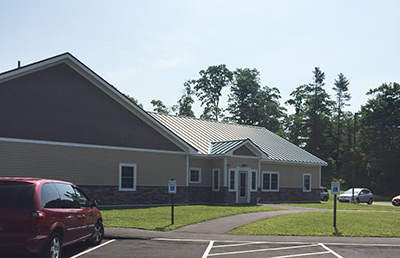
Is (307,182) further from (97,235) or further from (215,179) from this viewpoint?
(97,235)

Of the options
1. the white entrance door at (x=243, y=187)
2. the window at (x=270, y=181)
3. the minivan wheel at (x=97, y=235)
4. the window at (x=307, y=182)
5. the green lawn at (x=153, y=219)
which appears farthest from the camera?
the window at (x=307, y=182)

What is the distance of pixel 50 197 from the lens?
9766 mm

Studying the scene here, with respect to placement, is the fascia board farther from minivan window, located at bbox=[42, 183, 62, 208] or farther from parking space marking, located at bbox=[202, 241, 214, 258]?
minivan window, located at bbox=[42, 183, 62, 208]

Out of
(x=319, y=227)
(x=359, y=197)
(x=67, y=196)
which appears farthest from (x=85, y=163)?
(x=359, y=197)

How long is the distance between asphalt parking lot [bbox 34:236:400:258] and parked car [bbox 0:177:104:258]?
1207 millimetres

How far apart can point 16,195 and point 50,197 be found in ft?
2.53

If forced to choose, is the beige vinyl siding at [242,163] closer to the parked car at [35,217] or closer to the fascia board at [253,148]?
the fascia board at [253,148]

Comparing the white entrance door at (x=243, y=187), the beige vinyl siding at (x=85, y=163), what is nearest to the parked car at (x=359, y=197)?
the white entrance door at (x=243, y=187)

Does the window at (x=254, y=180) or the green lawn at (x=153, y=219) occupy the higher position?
the window at (x=254, y=180)

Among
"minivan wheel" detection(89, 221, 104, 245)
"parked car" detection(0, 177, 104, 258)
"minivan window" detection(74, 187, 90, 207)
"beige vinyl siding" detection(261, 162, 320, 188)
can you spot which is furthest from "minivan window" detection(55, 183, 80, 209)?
"beige vinyl siding" detection(261, 162, 320, 188)

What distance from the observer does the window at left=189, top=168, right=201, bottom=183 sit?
29.9m

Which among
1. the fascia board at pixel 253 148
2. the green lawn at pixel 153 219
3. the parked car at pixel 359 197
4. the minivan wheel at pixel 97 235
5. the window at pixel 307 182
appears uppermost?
the fascia board at pixel 253 148

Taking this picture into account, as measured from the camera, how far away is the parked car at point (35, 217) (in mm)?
8844

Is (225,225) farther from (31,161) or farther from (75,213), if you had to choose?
(31,161)
